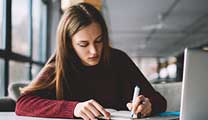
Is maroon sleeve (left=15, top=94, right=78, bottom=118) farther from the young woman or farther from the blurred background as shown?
the blurred background

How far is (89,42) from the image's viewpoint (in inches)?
58.3

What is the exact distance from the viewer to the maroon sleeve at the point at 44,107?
129 centimetres

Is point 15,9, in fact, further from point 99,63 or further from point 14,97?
point 99,63

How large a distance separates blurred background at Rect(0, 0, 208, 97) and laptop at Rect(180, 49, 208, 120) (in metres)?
0.25

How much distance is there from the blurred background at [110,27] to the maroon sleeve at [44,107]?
0.45 m

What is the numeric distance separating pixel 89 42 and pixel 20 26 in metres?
2.41

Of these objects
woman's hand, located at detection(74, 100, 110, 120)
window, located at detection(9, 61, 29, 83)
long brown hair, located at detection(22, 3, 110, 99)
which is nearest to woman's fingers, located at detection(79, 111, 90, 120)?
woman's hand, located at detection(74, 100, 110, 120)

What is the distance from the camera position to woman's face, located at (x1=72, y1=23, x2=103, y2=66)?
1480 mm

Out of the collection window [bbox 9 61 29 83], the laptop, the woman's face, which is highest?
the woman's face

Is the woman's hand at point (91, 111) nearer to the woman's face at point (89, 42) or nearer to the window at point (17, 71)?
the woman's face at point (89, 42)

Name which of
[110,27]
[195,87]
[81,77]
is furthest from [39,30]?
[195,87]

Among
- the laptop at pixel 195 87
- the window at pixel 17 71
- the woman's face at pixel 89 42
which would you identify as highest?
the woman's face at pixel 89 42

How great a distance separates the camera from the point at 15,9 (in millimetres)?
3377

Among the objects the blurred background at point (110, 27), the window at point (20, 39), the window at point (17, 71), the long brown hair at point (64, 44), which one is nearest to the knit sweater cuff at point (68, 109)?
the long brown hair at point (64, 44)
